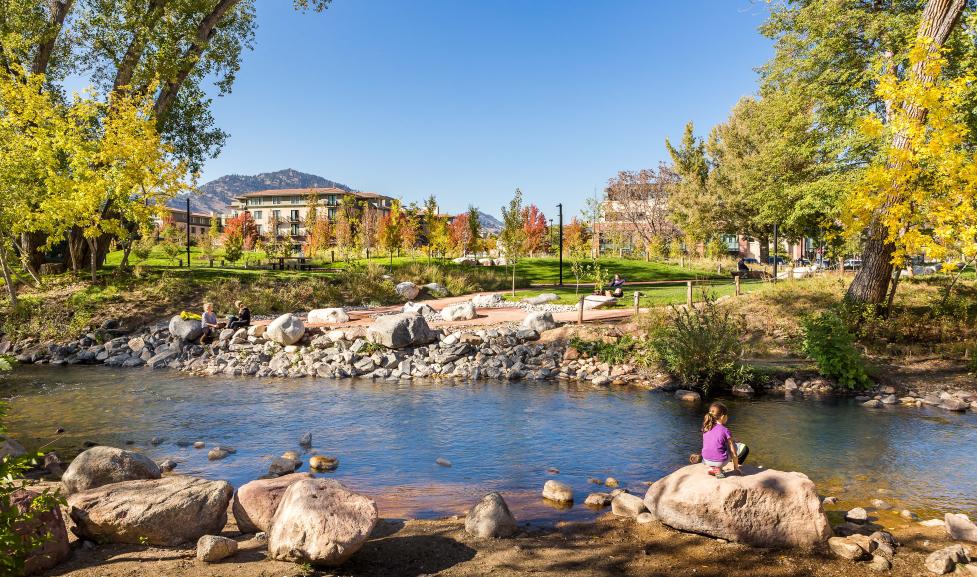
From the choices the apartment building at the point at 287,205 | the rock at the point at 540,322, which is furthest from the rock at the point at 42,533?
the apartment building at the point at 287,205

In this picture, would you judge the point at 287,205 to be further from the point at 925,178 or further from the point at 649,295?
the point at 925,178

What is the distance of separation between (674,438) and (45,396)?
13.5 metres

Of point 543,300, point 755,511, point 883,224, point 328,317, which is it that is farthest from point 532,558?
point 543,300

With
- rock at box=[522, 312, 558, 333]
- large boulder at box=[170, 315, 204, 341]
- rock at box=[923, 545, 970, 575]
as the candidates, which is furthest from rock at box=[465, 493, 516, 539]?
large boulder at box=[170, 315, 204, 341]

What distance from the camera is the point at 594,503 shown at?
22.9ft

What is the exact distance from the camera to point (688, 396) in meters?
12.9

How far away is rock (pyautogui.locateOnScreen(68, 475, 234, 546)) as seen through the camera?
17.7 ft

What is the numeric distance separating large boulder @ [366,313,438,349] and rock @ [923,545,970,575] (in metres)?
13.7

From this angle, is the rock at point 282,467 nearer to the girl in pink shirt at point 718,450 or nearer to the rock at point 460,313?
the girl in pink shirt at point 718,450

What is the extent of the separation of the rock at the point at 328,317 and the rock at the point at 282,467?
11825 mm

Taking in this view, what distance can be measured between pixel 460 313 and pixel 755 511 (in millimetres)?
15612

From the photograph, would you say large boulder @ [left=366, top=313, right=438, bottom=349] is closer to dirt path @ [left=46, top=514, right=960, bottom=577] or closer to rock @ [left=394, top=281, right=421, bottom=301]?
rock @ [left=394, top=281, right=421, bottom=301]

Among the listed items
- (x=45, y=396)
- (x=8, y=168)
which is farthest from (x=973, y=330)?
(x=8, y=168)

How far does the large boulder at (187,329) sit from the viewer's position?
18766 millimetres
